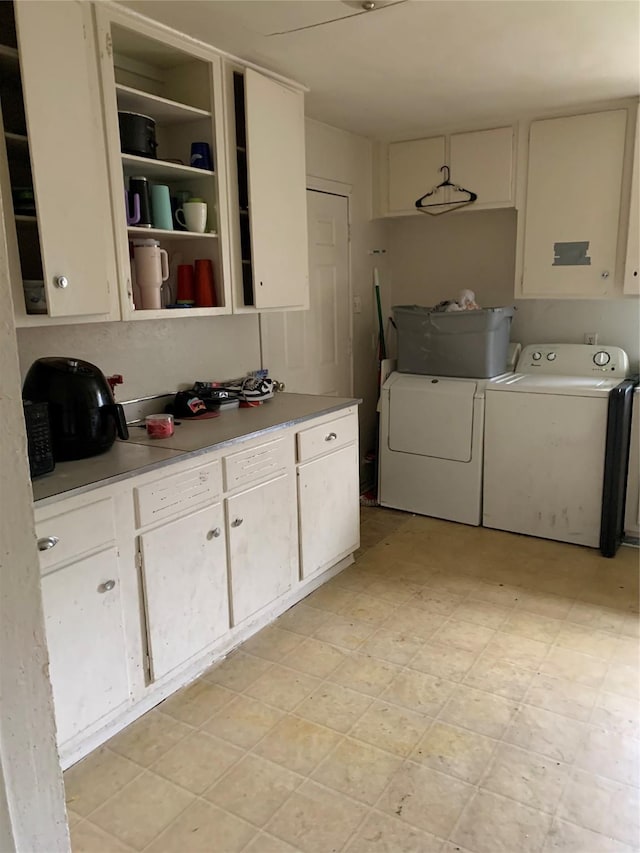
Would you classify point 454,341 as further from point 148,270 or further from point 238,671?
point 238,671

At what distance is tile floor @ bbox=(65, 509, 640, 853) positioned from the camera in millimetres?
1782

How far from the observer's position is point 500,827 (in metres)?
1.78

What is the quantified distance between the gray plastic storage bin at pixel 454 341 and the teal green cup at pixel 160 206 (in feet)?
6.05

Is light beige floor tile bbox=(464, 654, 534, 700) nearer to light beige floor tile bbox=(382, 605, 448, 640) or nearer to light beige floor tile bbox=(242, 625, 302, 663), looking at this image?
light beige floor tile bbox=(382, 605, 448, 640)

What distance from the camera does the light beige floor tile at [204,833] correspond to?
5.68 ft

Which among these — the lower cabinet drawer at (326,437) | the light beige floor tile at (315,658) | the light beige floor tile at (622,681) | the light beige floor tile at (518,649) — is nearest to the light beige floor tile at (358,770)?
the light beige floor tile at (315,658)

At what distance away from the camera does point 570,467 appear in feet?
11.6

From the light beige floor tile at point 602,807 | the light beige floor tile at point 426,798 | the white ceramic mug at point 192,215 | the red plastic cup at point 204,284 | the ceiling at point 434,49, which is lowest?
the light beige floor tile at point 602,807

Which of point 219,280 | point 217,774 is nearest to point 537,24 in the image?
point 219,280

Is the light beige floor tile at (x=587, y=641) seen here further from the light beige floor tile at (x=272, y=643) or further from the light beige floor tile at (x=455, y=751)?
the light beige floor tile at (x=272, y=643)

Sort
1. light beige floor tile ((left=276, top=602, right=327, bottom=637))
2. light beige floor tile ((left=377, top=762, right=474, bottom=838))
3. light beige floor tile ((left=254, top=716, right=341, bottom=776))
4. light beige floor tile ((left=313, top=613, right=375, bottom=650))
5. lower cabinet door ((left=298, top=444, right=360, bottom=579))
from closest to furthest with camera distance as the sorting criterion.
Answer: light beige floor tile ((left=377, top=762, right=474, bottom=838))
light beige floor tile ((left=254, top=716, right=341, bottom=776))
light beige floor tile ((left=313, top=613, right=375, bottom=650))
light beige floor tile ((left=276, top=602, right=327, bottom=637))
lower cabinet door ((left=298, top=444, right=360, bottom=579))

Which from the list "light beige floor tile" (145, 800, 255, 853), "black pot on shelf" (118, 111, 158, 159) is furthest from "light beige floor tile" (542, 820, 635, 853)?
"black pot on shelf" (118, 111, 158, 159)

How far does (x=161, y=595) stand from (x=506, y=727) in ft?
4.10

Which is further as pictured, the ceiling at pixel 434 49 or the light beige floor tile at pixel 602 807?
the ceiling at pixel 434 49
